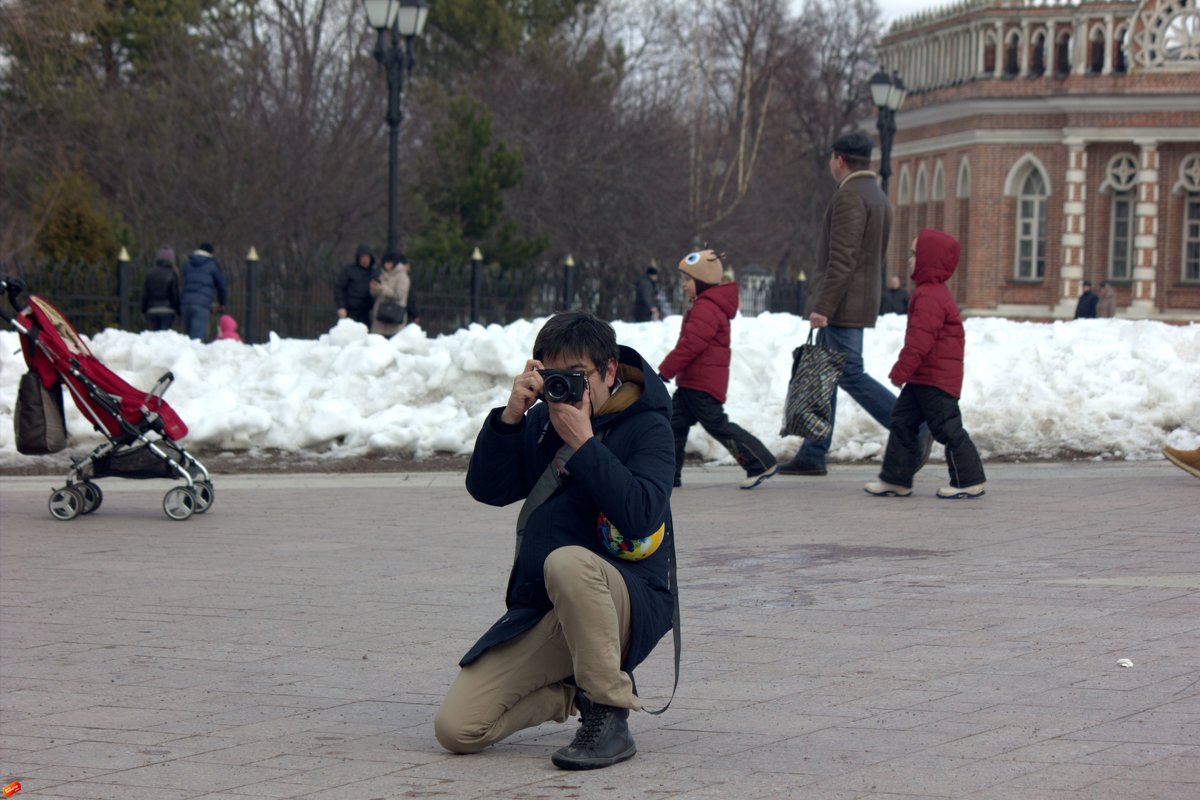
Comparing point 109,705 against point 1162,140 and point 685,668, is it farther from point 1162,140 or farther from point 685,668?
point 1162,140

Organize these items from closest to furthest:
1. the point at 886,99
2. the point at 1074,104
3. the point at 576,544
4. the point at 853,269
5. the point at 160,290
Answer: the point at 576,544 < the point at 853,269 < the point at 160,290 < the point at 886,99 < the point at 1074,104

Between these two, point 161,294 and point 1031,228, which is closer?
point 161,294

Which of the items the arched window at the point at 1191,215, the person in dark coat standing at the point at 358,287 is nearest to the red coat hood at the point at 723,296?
the person in dark coat standing at the point at 358,287

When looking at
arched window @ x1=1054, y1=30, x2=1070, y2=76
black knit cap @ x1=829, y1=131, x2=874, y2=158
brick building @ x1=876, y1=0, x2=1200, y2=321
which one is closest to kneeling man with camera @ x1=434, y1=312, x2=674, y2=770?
black knit cap @ x1=829, y1=131, x2=874, y2=158

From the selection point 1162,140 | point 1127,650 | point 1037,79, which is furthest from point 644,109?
point 1127,650

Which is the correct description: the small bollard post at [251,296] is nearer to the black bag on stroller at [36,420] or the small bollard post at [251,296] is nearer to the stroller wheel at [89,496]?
the stroller wheel at [89,496]

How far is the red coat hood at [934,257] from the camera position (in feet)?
35.9

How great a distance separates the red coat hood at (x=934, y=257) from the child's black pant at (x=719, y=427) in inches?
62.5

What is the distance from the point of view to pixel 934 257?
35.9 ft

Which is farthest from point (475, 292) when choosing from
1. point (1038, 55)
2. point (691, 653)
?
point (1038, 55)

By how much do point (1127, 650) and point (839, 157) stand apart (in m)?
6.23

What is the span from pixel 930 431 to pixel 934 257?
3.72 ft

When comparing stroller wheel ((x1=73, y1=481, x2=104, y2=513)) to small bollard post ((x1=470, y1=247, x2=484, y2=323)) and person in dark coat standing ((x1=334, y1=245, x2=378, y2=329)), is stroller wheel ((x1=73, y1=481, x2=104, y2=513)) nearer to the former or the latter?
person in dark coat standing ((x1=334, y1=245, x2=378, y2=329))

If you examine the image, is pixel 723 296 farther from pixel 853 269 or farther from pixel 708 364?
pixel 853 269
